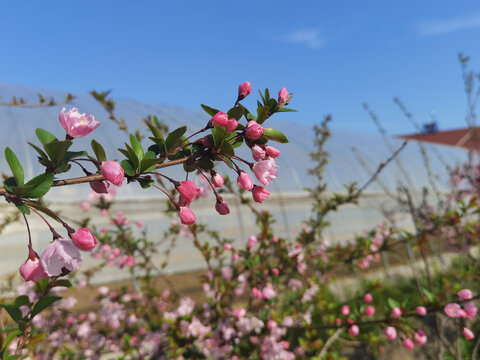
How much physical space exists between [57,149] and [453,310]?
1.72 m

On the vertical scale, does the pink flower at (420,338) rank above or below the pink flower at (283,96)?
below

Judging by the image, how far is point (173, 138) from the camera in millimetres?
809

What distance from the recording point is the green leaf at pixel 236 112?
0.83m

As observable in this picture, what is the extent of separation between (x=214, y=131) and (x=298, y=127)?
555 inches

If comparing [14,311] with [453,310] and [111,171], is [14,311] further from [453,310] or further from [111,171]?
[453,310]

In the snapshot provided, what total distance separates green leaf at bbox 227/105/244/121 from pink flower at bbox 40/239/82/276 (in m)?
0.44

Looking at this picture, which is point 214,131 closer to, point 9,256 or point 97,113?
point 9,256

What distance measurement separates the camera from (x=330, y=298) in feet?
18.7

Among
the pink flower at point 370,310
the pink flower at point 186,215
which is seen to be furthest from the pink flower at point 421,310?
the pink flower at point 186,215

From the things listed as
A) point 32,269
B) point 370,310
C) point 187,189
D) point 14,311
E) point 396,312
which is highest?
point 187,189

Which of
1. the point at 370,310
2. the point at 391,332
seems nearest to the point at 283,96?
the point at 391,332

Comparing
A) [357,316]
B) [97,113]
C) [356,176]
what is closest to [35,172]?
[97,113]

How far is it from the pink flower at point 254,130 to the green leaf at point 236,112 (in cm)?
3

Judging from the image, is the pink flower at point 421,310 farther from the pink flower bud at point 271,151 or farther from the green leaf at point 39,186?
the green leaf at point 39,186
